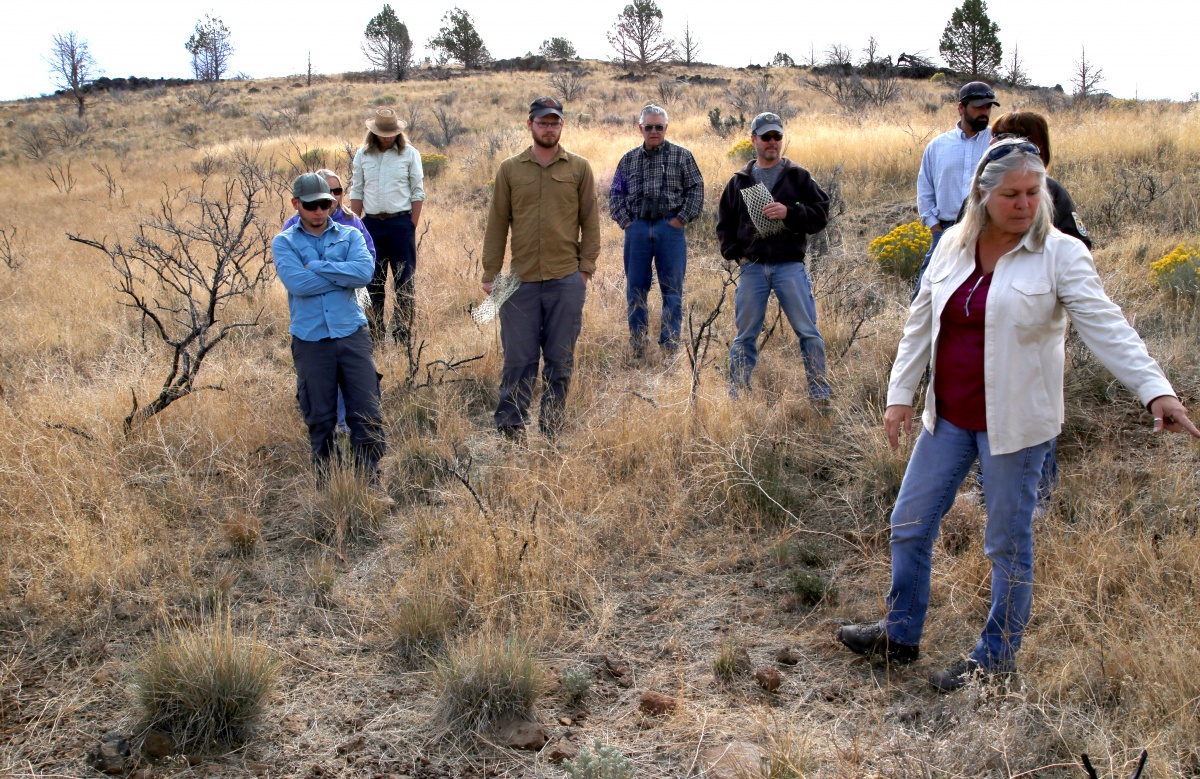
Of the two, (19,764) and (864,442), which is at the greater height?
(864,442)

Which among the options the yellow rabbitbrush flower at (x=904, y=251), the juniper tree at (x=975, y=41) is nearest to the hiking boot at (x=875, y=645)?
the yellow rabbitbrush flower at (x=904, y=251)

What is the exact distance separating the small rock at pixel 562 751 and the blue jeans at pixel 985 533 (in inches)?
48.8

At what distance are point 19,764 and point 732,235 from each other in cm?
455

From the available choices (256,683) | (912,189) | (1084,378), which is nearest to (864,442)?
(1084,378)

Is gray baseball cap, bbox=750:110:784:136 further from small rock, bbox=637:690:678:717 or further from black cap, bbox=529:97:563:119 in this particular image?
small rock, bbox=637:690:678:717

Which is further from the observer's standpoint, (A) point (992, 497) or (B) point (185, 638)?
(B) point (185, 638)

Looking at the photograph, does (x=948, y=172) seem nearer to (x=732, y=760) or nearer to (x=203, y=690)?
(x=732, y=760)

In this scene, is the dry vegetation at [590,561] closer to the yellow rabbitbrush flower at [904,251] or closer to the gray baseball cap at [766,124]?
the yellow rabbitbrush flower at [904,251]

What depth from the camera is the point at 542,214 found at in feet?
16.7

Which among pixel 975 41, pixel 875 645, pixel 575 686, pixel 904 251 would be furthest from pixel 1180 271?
pixel 975 41

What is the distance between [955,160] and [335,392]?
4.07 meters

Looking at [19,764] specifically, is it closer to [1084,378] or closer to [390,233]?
[390,233]

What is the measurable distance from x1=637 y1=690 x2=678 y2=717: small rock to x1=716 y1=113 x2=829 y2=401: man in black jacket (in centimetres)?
269

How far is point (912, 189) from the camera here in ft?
35.8
